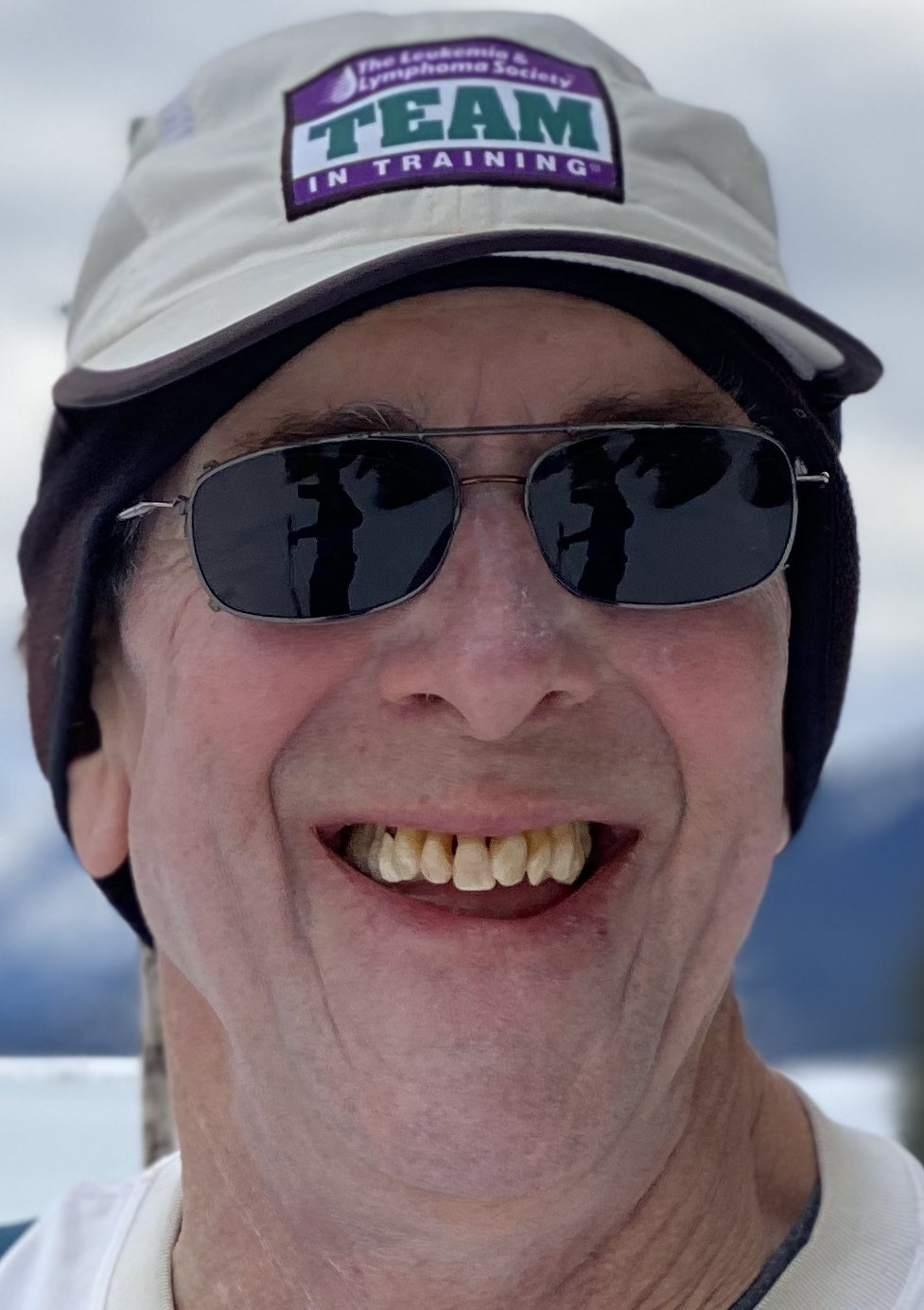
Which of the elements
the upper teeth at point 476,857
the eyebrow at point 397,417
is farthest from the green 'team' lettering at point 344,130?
the upper teeth at point 476,857

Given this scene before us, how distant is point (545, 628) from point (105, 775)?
78 cm

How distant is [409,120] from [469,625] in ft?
1.78

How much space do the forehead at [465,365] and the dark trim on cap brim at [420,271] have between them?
82 millimetres

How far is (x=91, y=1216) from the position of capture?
2168 mm

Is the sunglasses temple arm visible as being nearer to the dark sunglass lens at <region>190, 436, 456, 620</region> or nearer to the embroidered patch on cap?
the dark sunglass lens at <region>190, 436, 456, 620</region>

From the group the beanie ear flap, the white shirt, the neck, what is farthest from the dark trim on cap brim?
the white shirt

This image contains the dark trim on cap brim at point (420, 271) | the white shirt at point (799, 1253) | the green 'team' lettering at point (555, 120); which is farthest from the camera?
the white shirt at point (799, 1253)

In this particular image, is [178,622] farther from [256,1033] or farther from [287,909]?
[256,1033]

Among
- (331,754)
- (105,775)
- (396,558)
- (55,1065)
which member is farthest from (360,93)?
(55,1065)

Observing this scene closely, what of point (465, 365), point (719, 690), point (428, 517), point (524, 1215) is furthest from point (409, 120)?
point (524, 1215)

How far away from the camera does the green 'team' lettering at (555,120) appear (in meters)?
1.37

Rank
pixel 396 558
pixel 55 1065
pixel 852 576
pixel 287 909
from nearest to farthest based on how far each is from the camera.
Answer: pixel 396 558 < pixel 287 909 < pixel 852 576 < pixel 55 1065

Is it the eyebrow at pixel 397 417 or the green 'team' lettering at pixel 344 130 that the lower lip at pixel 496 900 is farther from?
the green 'team' lettering at pixel 344 130

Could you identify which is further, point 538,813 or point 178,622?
point 178,622
